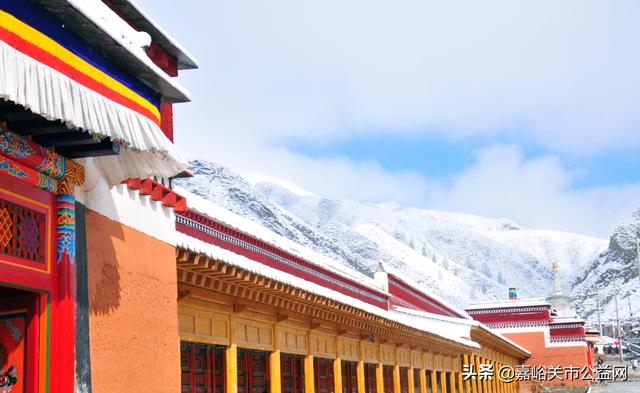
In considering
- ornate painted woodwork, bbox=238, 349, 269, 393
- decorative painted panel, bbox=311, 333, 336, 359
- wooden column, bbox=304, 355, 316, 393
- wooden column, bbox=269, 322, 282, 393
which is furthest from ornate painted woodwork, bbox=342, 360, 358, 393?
wooden column, bbox=269, 322, 282, 393

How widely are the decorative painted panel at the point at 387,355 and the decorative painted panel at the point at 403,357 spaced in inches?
13.6

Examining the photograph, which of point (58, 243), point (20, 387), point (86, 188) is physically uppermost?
point (86, 188)

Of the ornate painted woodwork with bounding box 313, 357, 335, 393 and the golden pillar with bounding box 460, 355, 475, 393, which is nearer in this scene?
the ornate painted woodwork with bounding box 313, 357, 335, 393

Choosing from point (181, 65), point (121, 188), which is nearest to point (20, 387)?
point (121, 188)

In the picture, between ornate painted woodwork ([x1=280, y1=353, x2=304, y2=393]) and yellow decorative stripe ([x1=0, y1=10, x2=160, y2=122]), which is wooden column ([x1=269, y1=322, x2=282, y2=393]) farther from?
yellow decorative stripe ([x1=0, y1=10, x2=160, y2=122])

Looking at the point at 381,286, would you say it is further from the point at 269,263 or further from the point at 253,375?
the point at 253,375

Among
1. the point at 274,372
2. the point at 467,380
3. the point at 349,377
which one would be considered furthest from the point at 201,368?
the point at 467,380

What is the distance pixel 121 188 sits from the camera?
8.78m

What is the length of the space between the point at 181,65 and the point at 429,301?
2494 cm

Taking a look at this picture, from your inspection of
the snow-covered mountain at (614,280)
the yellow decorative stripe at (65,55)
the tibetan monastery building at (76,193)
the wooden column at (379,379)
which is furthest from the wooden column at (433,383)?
the snow-covered mountain at (614,280)

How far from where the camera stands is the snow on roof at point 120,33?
250 inches

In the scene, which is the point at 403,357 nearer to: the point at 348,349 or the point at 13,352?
the point at 348,349

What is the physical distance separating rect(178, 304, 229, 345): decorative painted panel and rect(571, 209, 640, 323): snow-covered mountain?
118 m

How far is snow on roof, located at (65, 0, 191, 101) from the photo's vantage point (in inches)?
250
